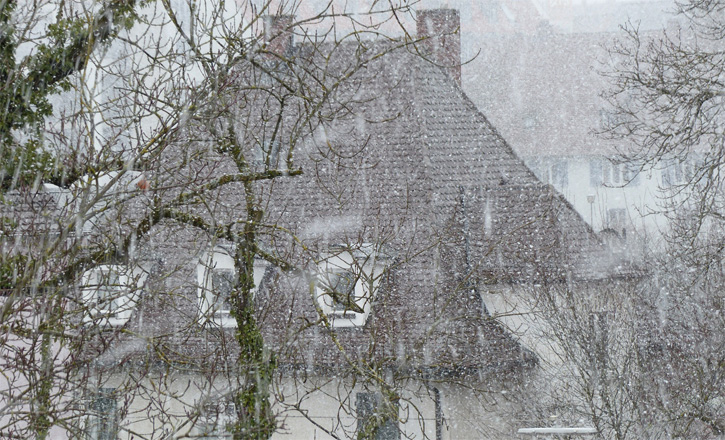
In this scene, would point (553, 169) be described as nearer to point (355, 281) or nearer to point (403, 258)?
point (403, 258)

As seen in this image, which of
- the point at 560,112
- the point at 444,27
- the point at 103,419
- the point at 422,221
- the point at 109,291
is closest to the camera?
the point at 109,291

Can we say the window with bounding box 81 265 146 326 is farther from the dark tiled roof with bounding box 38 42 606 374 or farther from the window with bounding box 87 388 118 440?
the dark tiled roof with bounding box 38 42 606 374

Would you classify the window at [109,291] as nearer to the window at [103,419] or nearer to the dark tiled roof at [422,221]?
the window at [103,419]

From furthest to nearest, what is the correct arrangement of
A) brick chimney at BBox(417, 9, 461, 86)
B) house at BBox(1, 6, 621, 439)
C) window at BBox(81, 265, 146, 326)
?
brick chimney at BBox(417, 9, 461, 86), house at BBox(1, 6, 621, 439), window at BBox(81, 265, 146, 326)

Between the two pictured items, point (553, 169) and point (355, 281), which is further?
point (553, 169)

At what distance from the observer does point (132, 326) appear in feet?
46.9

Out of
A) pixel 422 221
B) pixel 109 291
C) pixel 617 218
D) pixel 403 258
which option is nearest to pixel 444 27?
pixel 422 221

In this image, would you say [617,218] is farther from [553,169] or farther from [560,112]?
[560,112]

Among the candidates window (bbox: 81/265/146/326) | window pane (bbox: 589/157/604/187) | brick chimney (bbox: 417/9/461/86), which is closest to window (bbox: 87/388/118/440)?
window (bbox: 81/265/146/326)

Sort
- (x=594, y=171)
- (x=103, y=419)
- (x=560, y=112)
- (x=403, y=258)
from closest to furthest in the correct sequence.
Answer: (x=103, y=419) < (x=403, y=258) < (x=594, y=171) < (x=560, y=112)

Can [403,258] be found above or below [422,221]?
below

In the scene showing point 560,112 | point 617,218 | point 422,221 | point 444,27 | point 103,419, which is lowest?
point 103,419

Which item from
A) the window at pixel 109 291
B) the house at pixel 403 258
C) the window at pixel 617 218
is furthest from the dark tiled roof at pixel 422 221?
the window at pixel 617 218

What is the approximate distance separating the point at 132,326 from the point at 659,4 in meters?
57.5
